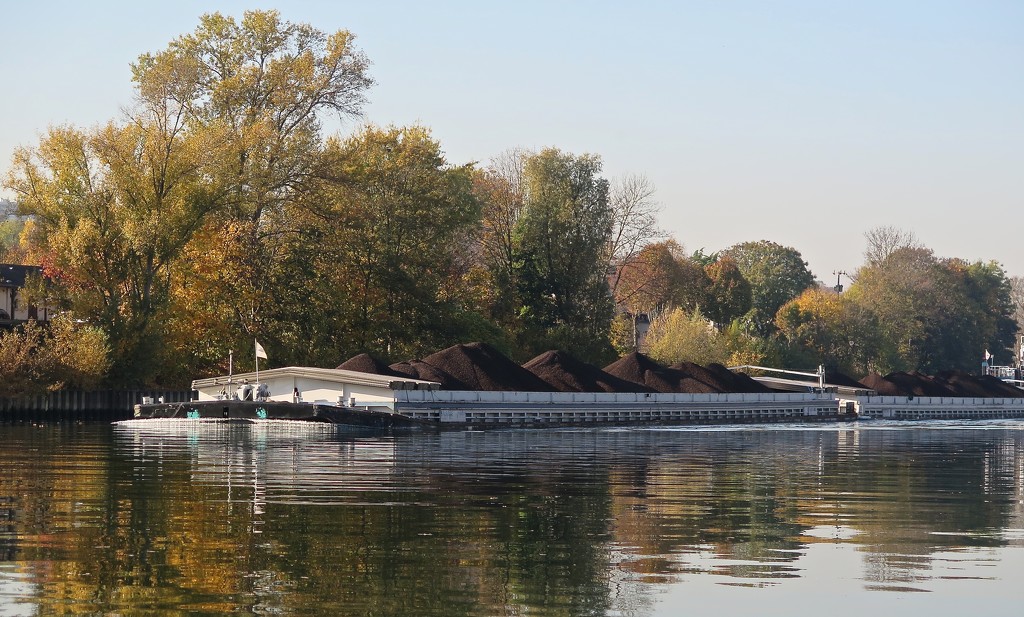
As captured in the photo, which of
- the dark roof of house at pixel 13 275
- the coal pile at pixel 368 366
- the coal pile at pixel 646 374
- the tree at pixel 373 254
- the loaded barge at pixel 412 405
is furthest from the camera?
the dark roof of house at pixel 13 275

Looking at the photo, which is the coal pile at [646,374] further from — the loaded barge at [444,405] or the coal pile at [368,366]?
the coal pile at [368,366]

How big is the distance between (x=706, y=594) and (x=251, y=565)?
206 inches

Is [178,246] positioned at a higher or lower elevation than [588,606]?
higher

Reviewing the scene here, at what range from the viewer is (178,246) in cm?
7488

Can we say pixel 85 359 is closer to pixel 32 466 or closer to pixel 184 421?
pixel 184 421

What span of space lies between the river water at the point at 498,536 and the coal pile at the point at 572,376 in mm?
37833

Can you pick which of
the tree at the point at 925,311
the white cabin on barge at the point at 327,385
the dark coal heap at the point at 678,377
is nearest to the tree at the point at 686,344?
the dark coal heap at the point at 678,377

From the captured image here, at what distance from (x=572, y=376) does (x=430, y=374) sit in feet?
35.9

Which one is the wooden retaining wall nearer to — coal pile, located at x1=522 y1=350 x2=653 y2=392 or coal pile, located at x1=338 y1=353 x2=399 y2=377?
coal pile, located at x1=338 y1=353 x2=399 y2=377

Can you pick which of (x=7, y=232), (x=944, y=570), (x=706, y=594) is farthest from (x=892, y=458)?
(x=7, y=232)

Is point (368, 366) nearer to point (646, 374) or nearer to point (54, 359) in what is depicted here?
point (54, 359)

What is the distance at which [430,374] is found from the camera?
70375 millimetres

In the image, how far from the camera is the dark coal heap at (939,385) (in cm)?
10944

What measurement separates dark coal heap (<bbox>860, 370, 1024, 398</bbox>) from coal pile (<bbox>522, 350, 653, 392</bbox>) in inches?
1324
